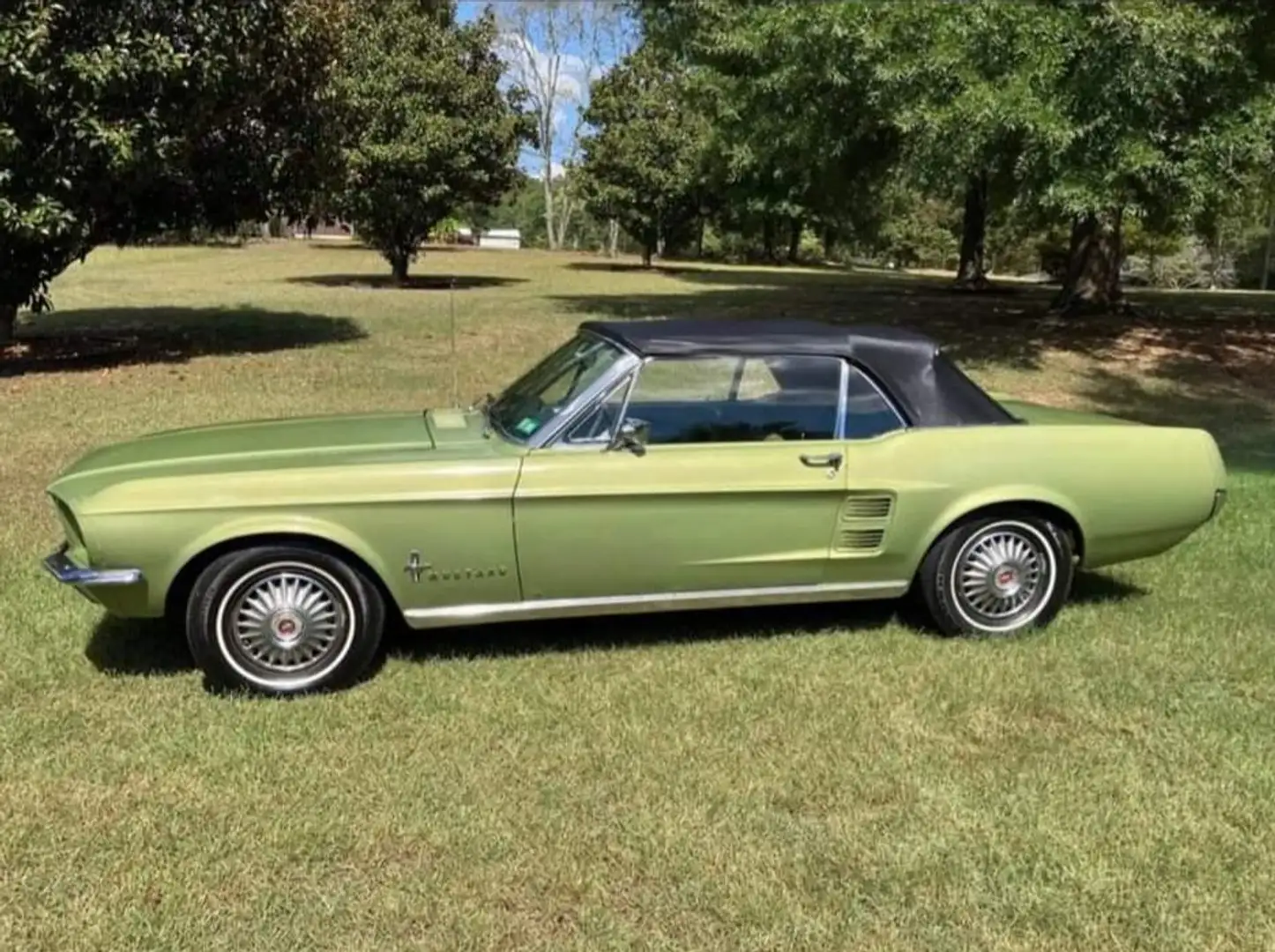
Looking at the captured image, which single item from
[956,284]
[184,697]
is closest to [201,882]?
[184,697]

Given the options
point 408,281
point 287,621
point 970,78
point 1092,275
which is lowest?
point 408,281

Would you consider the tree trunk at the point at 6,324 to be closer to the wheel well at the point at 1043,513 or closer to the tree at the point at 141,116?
→ the tree at the point at 141,116

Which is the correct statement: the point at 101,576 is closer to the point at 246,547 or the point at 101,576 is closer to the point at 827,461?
the point at 246,547

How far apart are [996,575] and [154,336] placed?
13494 millimetres

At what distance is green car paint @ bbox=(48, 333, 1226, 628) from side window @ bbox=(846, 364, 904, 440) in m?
0.06

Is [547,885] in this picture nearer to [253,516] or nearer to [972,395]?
[253,516]

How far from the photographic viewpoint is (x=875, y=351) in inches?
191

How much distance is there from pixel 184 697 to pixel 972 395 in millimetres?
3414

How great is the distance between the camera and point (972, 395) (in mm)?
4953

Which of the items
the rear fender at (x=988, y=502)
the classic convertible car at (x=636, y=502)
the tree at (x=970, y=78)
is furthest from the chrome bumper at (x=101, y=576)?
the tree at (x=970, y=78)

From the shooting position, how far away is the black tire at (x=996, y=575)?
15.7 feet

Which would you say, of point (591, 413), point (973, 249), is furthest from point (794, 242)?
point (591, 413)

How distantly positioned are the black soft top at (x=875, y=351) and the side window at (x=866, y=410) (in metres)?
0.05

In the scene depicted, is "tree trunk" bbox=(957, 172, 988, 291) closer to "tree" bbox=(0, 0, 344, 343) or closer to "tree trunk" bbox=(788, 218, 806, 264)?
"tree" bbox=(0, 0, 344, 343)
